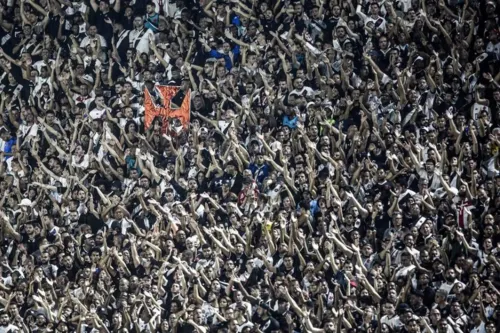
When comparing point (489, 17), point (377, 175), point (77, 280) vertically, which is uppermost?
point (489, 17)

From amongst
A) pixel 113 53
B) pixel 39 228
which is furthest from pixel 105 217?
pixel 113 53

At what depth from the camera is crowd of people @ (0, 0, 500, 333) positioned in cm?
2030

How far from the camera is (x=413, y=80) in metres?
21.5

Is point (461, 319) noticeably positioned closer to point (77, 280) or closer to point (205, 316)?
point (205, 316)

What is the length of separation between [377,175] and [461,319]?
2278mm

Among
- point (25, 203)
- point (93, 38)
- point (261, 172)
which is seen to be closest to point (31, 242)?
point (25, 203)

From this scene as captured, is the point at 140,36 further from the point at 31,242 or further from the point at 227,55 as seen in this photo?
the point at 31,242

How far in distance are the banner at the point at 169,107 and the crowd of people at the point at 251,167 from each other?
0.05 meters

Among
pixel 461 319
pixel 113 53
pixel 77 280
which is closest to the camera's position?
pixel 461 319

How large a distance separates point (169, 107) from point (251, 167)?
1537mm

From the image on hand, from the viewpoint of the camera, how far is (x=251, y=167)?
21500mm

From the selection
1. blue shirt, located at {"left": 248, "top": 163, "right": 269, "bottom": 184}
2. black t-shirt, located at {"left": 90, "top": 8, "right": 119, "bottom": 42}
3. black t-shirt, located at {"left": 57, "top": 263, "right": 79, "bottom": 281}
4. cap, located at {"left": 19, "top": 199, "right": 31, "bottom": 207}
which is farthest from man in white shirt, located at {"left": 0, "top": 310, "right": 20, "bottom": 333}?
black t-shirt, located at {"left": 90, "top": 8, "right": 119, "bottom": 42}

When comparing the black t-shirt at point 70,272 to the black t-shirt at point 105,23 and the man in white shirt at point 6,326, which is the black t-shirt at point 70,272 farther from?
the black t-shirt at point 105,23

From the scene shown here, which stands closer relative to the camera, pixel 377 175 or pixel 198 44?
pixel 377 175
